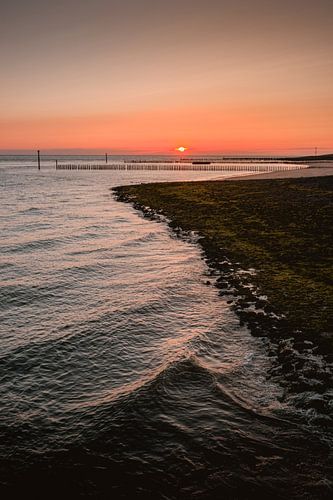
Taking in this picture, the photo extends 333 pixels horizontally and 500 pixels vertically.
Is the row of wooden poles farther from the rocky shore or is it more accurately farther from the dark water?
the dark water

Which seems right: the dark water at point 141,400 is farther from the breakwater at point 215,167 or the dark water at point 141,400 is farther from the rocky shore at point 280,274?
the breakwater at point 215,167

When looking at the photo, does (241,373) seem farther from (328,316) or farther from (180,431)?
(328,316)

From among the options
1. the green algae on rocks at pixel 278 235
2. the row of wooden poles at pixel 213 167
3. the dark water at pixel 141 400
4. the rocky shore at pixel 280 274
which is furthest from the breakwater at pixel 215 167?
the dark water at pixel 141 400

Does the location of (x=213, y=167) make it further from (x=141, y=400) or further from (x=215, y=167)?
(x=141, y=400)

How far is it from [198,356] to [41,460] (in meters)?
5.10

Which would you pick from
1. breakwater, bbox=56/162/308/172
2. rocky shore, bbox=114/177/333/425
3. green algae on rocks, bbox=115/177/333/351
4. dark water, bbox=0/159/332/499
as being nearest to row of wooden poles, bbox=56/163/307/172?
breakwater, bbox=56/162/308/172

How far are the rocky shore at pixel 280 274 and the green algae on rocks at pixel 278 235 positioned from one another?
0.10 feet

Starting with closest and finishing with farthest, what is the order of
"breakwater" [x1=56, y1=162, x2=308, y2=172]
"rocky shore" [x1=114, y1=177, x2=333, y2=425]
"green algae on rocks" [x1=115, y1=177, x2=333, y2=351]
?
1. "rocky shore" [x1=114, y1=177, x2=333, y2=425]
2. "green algae on rocks" [x1=115, y1=177, x2=333, y2=351]
3. "breakwater" [x1=56, y1=162, x2=308, y2=172]

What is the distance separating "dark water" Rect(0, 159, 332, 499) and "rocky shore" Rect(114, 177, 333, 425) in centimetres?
57

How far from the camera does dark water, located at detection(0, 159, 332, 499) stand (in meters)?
6.95

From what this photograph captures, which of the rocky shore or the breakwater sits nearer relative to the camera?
the rocky shore

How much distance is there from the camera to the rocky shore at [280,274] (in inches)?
398

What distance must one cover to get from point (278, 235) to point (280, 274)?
7.33 m

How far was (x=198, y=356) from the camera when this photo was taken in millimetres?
11312
